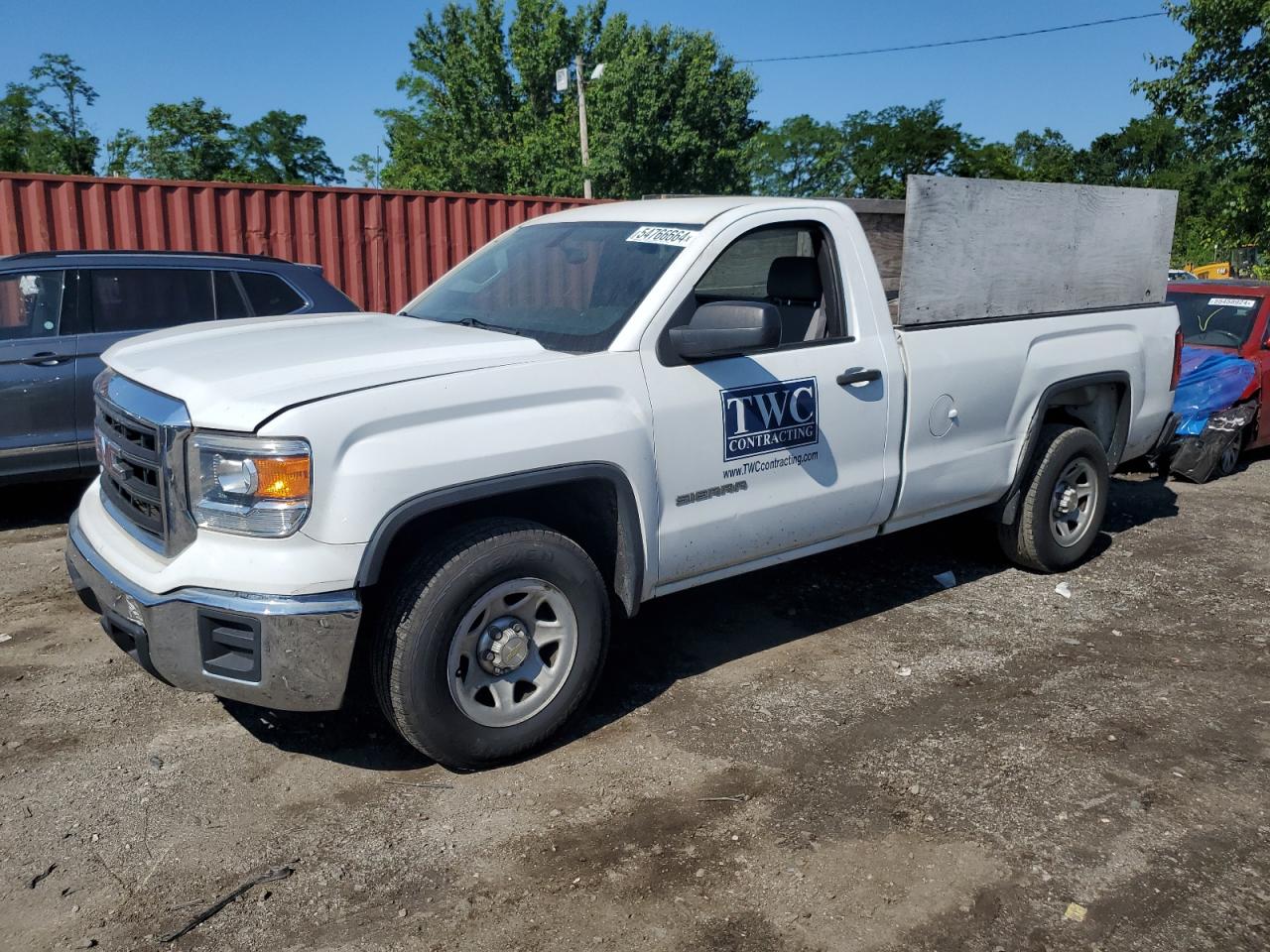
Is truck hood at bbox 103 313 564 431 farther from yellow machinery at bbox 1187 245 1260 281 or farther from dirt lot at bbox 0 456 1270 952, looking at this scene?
yellow machinery at bbox 1187 245 1260 281

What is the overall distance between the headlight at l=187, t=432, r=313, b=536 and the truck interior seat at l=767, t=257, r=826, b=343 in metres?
2.38

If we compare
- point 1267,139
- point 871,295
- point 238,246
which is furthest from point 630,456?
point 1267,139

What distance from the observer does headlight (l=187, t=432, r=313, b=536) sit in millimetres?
3035

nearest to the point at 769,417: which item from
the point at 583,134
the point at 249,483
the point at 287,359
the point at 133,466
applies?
the point at 287,359

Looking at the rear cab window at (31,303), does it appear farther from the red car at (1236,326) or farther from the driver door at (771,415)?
the red car at (1236,326)

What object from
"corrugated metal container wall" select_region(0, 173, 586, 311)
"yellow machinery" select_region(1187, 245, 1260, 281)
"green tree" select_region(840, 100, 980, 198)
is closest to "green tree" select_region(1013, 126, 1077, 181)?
"green tree" select_region(840, 100, 980, 198)

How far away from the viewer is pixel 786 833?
10.8ft

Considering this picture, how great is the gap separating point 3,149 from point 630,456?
51.0 meters

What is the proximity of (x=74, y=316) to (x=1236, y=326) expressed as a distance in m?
8.90

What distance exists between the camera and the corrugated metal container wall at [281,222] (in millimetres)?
9734

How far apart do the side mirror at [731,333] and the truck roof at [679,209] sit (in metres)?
0.53

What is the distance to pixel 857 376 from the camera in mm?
4395

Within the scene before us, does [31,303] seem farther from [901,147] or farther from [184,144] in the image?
[901,147]

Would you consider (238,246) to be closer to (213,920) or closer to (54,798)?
(54,798)
